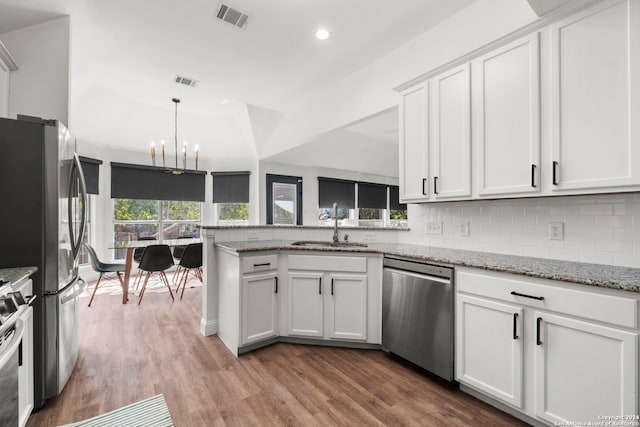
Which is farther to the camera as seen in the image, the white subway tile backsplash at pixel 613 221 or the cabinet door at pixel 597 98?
the white subway tile backsplash at pixel 613 221

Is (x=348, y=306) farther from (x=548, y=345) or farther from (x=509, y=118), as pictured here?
(x=509, y=118)

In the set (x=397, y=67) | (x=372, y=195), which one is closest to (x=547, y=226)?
(x=397, y=67)

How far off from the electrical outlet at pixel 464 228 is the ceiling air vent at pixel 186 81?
3.42 meters

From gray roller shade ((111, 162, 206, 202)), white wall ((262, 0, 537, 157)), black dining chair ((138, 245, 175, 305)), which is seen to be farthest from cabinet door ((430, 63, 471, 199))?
gray roller shade ((111, 162, 206, 202))

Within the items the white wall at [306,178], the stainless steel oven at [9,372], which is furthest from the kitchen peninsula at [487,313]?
the white wall at [306,178]

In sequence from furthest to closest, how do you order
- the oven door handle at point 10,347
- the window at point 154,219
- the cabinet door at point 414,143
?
the window at point 154,219 → the cabinet door at point 414,143 → the oven door handle at point 10,347

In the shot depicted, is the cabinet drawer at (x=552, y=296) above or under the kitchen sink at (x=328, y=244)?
under

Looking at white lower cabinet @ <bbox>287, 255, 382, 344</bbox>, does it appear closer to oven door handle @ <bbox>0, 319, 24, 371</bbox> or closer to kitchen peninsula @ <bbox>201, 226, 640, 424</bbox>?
kitchen peninsula @ <bbox>201, 226, 640, 424</bbox>

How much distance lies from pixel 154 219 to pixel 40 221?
421cm

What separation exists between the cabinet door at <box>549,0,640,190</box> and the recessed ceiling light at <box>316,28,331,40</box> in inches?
65.4

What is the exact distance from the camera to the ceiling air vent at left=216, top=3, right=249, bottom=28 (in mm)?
2235

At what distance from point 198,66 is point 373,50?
6.23 feet

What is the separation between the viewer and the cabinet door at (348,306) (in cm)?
243

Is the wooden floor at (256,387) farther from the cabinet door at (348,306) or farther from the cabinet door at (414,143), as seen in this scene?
the cabinet door at (414,143)
